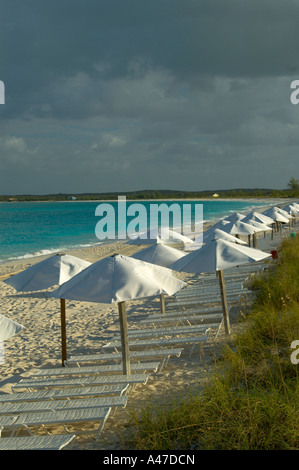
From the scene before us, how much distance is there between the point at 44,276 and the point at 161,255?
8.35ft

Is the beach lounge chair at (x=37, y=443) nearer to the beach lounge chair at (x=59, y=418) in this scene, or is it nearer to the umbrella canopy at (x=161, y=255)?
the beach lounge chair at (x=59, y=418)

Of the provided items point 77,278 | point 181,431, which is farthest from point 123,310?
point 181,431

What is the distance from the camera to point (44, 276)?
6.38m

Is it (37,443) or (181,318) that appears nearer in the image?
(37,443)

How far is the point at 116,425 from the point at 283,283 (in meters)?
4.38

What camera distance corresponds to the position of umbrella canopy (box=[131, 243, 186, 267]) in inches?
318

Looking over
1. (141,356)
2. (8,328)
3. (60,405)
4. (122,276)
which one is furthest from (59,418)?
(141,356)

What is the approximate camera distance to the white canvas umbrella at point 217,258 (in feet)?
21.0

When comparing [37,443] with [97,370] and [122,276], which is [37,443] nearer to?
[122,276]

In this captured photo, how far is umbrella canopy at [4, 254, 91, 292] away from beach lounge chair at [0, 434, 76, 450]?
2763mm

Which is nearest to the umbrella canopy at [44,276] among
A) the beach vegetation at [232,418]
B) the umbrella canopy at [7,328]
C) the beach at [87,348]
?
the beach at [87,348]

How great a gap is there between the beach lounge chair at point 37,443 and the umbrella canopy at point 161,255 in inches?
183
